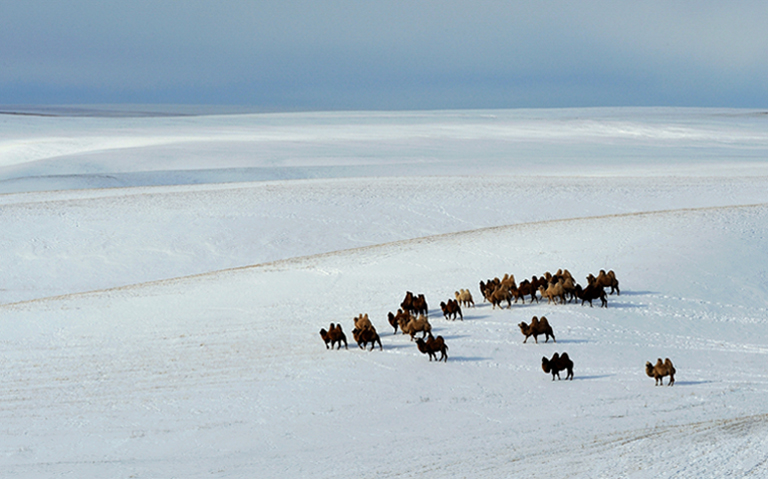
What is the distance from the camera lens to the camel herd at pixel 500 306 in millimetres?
14042

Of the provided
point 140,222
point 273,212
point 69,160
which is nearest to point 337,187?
point 273,212

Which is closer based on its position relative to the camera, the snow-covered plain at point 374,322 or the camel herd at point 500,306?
the snow-covered plain at point 374,322

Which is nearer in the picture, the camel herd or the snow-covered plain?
the snow-covered plain

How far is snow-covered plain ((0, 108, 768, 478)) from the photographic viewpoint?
11.8 metres

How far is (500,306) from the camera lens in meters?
18.2

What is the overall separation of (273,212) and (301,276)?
926 cm

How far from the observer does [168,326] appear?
18.5 metres

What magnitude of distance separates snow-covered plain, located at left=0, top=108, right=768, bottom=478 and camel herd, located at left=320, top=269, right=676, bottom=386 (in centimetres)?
27

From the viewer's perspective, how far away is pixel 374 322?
17.8 metres

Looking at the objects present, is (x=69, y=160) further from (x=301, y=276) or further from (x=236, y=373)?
(x=236, y=373)

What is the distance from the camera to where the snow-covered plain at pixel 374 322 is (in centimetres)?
1175

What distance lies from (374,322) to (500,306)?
2747 mm

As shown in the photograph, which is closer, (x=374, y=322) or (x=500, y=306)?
(x=374, y=322)

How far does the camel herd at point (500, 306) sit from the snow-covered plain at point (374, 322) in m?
0.27
